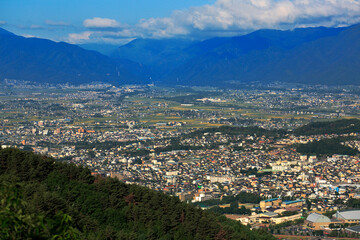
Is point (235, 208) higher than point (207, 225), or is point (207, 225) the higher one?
point (207, 225)

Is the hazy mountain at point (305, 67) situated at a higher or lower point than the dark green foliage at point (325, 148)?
higher

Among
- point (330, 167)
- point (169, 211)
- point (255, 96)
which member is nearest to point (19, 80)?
point (255, 96)

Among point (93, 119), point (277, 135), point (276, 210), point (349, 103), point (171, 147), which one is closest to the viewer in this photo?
point (276, 210)

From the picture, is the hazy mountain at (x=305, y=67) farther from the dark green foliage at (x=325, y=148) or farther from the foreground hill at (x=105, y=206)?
the foreground hill at (x=105, y=206)

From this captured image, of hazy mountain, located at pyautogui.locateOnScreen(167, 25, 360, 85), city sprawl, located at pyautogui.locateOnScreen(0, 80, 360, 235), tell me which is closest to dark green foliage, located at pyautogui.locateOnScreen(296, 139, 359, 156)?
city sprawl, located at pyautogui.locateOnScreen(0, 80, 360, 235)

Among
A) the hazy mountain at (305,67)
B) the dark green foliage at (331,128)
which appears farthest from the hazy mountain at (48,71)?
the dark green foliage at (331,128)

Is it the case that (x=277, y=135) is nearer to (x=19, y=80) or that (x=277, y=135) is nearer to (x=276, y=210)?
(x=276, y=210)
